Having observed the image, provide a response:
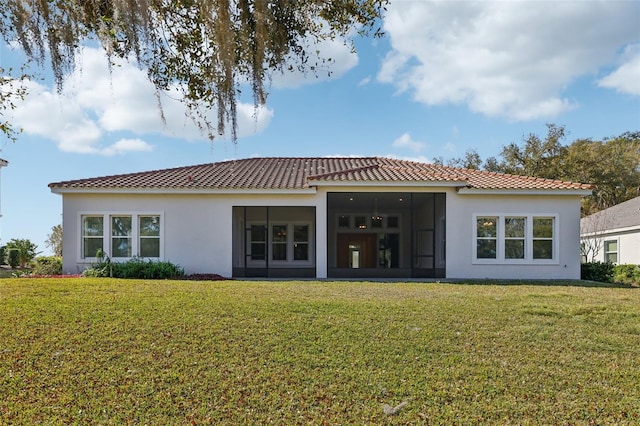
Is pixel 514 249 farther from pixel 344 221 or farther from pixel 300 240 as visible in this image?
pixel 344 221

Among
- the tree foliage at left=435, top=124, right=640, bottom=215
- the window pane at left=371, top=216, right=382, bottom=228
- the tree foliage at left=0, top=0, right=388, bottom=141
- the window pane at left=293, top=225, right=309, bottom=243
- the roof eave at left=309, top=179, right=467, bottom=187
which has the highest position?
the tree foliage at left=435, top=124, right=640, bottom=215

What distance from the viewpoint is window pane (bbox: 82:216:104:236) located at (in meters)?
16.3

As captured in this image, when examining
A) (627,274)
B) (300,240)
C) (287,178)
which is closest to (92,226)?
(287,178)

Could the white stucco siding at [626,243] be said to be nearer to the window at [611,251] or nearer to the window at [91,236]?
the window at [611,251]

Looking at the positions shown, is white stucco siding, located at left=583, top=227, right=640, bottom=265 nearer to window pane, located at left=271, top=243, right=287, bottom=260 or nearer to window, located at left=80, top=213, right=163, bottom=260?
window pane, located at left=271, top=243, right=287, bottom=260

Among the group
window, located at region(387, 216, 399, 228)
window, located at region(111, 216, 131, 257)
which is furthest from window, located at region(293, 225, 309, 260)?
window, located at region(111, 216, 131, 257)

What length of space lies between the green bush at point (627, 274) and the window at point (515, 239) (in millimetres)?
3810

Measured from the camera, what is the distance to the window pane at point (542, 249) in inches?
637

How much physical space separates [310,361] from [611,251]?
23.6 meters

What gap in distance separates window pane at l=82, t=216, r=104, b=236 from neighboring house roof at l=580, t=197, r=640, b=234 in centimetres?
2326

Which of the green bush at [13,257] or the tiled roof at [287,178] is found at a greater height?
the tiled roof at [287,178]

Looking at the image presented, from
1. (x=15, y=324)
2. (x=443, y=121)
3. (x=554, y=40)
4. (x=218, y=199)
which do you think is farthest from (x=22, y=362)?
(x=443, y=121)

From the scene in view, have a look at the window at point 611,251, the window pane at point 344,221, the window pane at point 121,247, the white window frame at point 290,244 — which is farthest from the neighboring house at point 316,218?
the window at point 611,251

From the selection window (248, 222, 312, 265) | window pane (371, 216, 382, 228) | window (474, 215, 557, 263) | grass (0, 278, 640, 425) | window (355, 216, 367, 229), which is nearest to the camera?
grass (0, 278, 640, 425)
